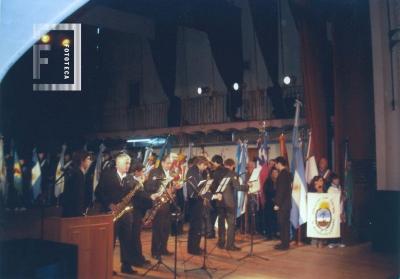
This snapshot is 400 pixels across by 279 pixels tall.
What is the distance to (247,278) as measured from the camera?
22.5 ft

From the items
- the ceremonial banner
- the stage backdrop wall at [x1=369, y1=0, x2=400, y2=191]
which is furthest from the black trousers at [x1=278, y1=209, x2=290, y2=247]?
the stage backdrop wall at [x1=369, y1=0, x2=400, y2=191]

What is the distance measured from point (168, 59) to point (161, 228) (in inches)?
433

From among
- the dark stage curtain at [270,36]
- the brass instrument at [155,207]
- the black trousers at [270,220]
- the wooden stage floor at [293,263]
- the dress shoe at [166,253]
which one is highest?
the dark stage curtain at [270,36]

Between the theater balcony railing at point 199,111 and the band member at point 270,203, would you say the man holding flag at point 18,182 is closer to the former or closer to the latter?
the theater balcony railing at point 199,111

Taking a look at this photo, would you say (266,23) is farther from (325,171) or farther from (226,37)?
(325,171)

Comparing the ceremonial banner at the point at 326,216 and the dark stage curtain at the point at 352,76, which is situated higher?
the dark stage curtain at the point at 352,76

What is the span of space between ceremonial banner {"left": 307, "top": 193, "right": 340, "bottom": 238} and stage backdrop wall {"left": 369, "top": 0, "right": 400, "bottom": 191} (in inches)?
54.6

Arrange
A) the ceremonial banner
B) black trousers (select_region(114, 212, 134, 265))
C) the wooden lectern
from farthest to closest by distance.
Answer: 1. the ceremonial banner
2. black trousers (select_region(114, 212, 134, 265))
3. the wooden lectern

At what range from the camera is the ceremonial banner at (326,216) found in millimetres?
9156

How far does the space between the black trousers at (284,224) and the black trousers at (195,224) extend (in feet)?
5.87

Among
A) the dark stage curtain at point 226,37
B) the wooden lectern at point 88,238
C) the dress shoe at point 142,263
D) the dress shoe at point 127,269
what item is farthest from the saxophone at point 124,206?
the dark stage curtain at point 226,37

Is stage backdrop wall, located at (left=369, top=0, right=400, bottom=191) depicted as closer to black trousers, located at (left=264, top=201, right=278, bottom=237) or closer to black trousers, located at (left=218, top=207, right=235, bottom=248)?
black trousers, located at (left=264, top=201, right=278, bottom=237)

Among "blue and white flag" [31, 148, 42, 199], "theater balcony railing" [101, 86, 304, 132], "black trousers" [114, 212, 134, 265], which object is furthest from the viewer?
"theater balcony railing" [101, 86, 304, 132]

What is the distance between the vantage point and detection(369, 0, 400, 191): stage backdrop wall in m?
9.41
